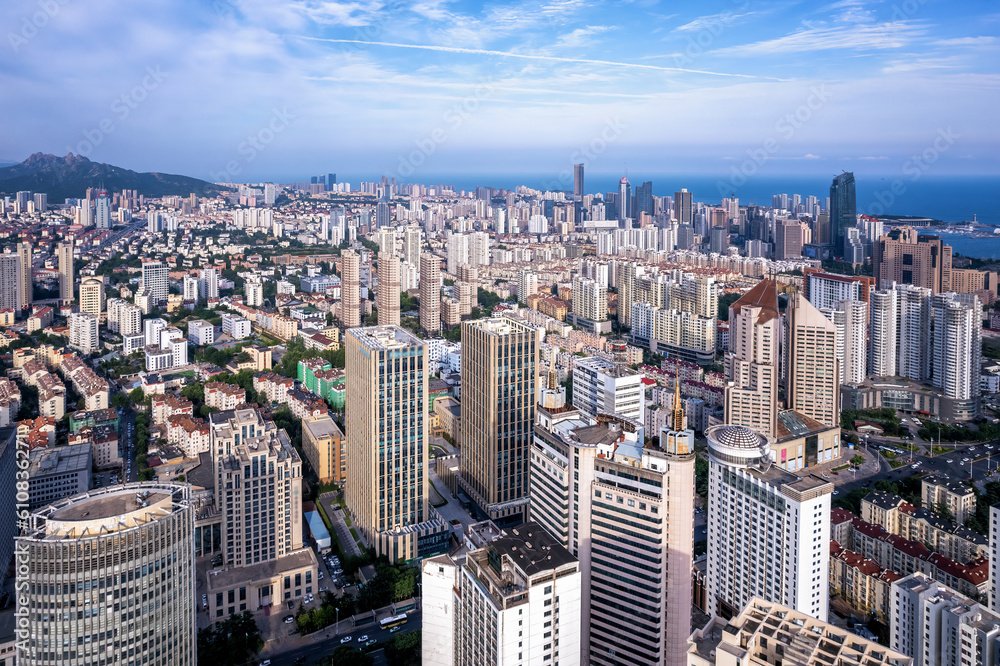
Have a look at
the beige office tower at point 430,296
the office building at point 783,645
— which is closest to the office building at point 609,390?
the office building at point 783,645

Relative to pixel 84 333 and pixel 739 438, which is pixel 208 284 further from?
pixel 739 438

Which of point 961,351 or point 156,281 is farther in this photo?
point 156,281

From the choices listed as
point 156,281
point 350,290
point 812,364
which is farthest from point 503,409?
point 156,281

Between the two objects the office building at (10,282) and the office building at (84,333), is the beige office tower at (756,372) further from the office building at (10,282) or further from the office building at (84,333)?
the office building at (10,282)

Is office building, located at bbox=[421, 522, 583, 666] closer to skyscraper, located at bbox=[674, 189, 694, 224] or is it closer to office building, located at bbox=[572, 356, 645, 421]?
office building, located at bbox=[572, 356, 645, 421]

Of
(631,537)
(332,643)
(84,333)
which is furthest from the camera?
(84,333)

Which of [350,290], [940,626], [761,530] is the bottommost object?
[940,626]

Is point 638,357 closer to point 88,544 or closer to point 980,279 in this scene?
point 980,279
